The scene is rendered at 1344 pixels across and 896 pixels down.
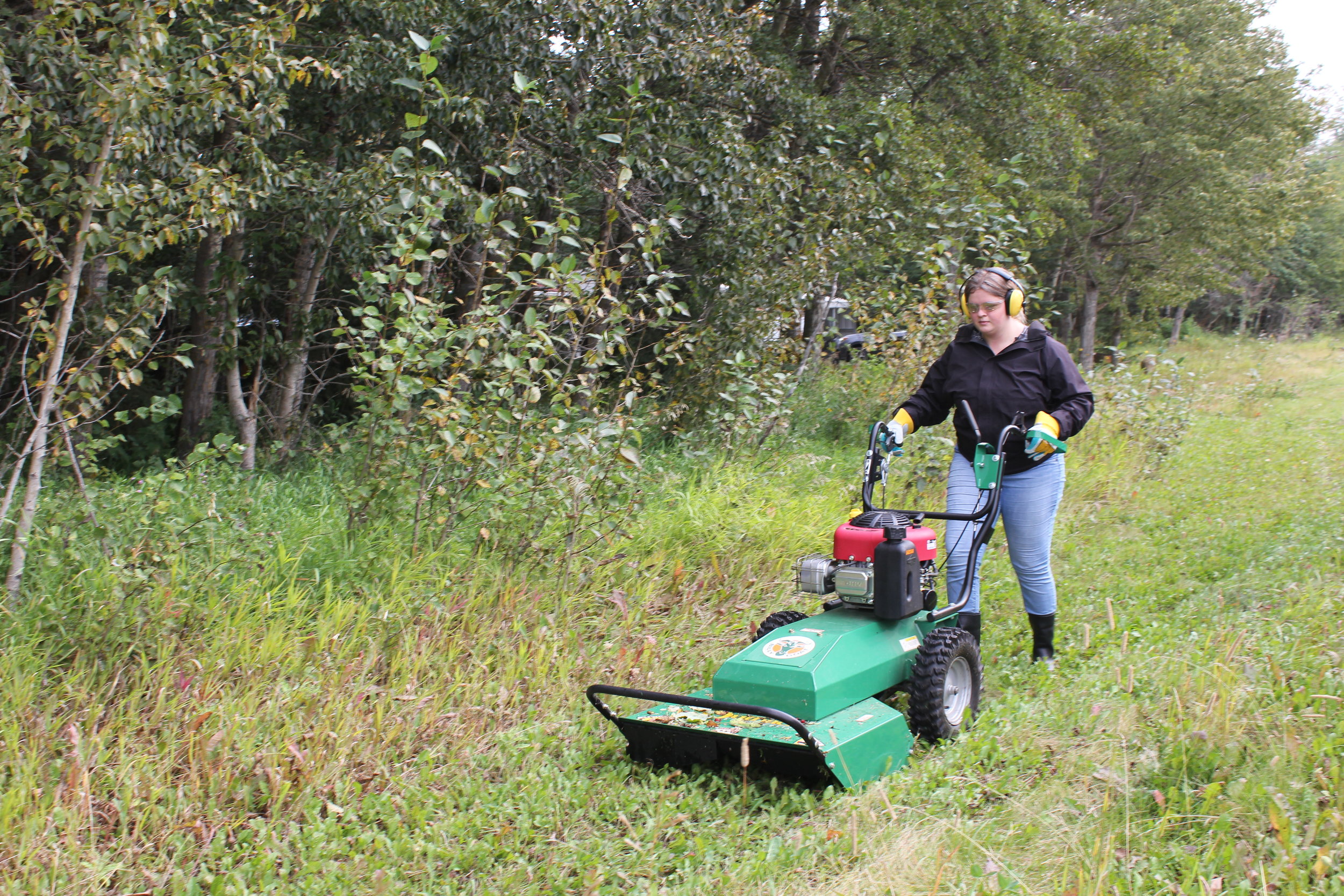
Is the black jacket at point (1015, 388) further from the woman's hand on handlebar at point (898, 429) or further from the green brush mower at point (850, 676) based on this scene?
the woman's hand on handlebar at point (898, 429)

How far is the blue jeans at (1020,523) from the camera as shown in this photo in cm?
447

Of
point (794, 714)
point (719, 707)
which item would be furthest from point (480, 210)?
point (794, 714)

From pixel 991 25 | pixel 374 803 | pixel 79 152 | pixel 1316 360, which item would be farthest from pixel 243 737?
pixel 1316 360

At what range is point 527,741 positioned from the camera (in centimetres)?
384

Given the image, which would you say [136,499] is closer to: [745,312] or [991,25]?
[745,312]

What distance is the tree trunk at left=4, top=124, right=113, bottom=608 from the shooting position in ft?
12.6

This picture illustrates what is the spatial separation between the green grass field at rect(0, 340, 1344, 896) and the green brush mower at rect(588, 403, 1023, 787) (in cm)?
15

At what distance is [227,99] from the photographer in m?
4.57

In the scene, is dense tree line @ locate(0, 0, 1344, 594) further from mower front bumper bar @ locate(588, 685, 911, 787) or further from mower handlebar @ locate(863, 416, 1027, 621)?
mower front bumper bar @ locate(588, 685, 911, 787)

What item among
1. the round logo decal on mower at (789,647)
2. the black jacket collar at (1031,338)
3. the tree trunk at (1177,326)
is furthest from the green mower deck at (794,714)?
the tree trunk at (1177,326)

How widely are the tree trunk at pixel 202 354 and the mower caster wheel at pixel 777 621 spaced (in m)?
4.81

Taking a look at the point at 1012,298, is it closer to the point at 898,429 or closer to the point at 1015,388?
the point at 1015,388

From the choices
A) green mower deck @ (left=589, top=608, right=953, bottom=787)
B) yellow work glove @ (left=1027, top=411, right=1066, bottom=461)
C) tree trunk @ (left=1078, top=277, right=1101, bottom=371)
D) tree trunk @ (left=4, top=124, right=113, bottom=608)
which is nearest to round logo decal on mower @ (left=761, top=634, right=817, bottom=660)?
green mower deck @ (left=589, top=608, right=953, bottom=787)

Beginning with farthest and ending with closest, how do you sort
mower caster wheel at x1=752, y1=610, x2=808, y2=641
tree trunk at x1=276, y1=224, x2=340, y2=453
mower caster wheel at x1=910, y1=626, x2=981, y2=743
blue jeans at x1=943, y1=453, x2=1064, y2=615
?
tree trunk at x1=276, y1=224, x2=340, y2=453 < blue jeans at x1=943, y1=453, x2=1064, y2=615 < mower caster wheel at x1=752, y1=610, x2=808, y2=641 < mower caster wheel at x1=910, y1=626, x2=981, y2=743
